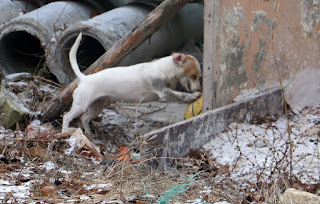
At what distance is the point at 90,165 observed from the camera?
12.3ft

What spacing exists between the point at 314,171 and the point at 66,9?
18.4ft

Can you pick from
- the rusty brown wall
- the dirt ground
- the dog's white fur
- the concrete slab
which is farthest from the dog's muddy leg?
the dirt ground

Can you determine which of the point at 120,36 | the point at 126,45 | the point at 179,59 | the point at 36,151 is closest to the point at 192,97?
the point at 179,59

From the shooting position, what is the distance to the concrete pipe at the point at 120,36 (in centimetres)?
691

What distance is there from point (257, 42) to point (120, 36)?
270cm

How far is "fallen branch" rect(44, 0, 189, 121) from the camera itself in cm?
580

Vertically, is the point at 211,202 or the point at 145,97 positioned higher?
the point at 145,97

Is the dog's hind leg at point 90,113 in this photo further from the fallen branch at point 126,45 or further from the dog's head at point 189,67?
the dog's head at point 189,67

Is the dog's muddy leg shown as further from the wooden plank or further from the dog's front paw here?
the wooden plank

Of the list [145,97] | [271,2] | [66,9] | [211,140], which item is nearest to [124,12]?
[66,9]

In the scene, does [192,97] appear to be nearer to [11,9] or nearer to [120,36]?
[120,36]

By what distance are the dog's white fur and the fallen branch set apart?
0.60m

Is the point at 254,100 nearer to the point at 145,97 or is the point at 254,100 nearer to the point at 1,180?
the point at 145,97

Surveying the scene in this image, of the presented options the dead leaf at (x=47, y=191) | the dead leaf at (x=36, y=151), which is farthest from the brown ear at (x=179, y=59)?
the dead leaf at (x=47, y=191)
